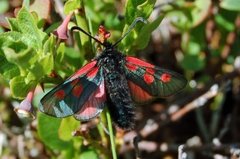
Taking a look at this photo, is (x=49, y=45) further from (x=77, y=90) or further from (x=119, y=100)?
(x=119, y=100)

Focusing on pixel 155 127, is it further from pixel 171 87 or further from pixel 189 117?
pixel 171 87

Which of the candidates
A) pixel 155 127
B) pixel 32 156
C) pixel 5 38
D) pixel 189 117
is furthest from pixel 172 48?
pixel 5 38

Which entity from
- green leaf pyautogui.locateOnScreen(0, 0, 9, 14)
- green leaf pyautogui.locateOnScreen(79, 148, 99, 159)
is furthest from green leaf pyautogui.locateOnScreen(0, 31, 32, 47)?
green leaf pyautogui.locateOnScreen(0, 0, 9, 14)

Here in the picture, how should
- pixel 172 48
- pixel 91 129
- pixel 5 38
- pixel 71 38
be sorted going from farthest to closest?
pixel 172 48 → pixel 71 38 → pixel 91 129 → pixel 5 38

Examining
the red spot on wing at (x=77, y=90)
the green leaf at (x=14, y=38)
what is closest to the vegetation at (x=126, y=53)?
the green leaf at (x=14, y=38)

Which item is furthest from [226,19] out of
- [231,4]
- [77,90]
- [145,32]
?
[77,90]

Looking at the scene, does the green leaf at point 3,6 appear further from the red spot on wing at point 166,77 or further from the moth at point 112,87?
the red spot on wing at point 166,77

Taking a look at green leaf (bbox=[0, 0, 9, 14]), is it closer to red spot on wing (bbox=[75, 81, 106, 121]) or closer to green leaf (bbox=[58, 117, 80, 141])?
green leaf (bbox=[58, 117, 80, 141])
